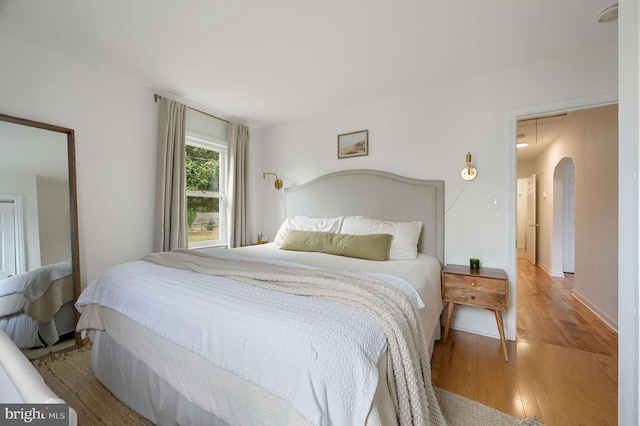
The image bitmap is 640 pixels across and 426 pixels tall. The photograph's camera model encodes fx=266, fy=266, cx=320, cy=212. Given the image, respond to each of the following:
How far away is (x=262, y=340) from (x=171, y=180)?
2.53 meters

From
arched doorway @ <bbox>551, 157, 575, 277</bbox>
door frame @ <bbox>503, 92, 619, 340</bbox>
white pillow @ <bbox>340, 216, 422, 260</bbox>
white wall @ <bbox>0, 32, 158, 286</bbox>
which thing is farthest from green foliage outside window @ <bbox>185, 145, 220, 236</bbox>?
arched doorway @ <bbox>551, 157, 575, 277</bbox>

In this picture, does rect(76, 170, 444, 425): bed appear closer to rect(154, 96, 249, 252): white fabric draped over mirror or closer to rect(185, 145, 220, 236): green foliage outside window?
rect(154, 96, 249, 252): white fabric draped over mirror

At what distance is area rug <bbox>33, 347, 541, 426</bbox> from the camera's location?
4.82 ft

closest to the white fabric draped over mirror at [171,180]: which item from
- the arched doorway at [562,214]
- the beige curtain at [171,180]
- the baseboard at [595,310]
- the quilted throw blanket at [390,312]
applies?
the beige curtain at [171,180]

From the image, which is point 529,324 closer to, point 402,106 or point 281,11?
point 402,106

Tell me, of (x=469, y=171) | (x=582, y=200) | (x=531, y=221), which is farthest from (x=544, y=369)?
(x=531, y=221)

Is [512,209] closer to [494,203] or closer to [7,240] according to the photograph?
[494,203]

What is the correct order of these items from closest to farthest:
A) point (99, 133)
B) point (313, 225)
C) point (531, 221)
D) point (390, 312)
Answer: point (390, 312) < point (99, 133) < point (313, 225) < point (531, 221)

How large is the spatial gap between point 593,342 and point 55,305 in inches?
180

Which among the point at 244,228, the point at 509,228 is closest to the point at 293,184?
the point at 244,228

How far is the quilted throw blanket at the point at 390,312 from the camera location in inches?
38.9

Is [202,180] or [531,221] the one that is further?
[531,221]

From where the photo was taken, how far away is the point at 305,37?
1.97 meters

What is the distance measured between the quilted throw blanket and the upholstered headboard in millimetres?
1481
